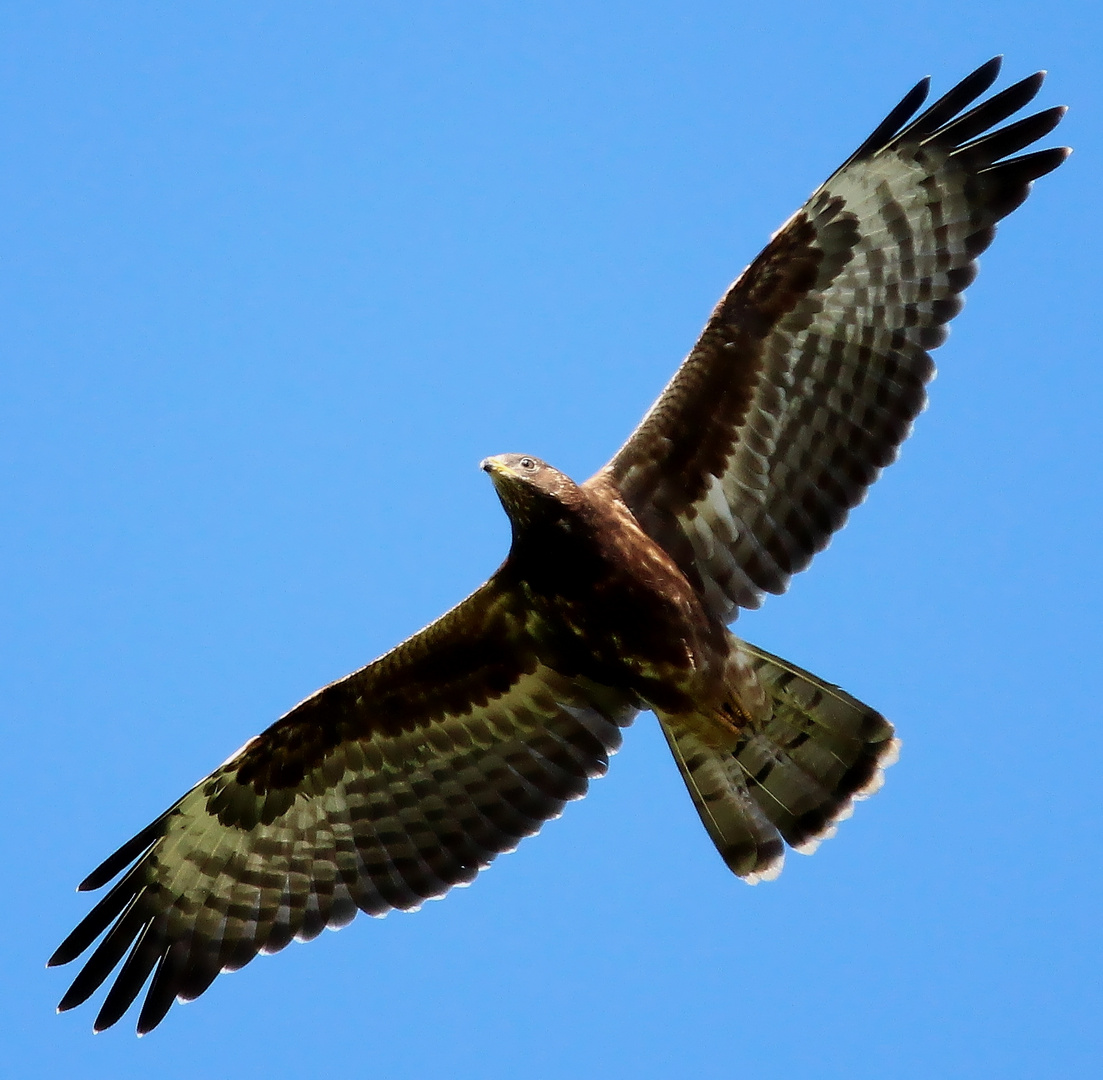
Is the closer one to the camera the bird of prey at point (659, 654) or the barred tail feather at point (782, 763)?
the bird of prey at point (659, 654)

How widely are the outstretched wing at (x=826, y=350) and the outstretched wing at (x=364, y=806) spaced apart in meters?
1.17

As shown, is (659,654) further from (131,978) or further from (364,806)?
(131,978)

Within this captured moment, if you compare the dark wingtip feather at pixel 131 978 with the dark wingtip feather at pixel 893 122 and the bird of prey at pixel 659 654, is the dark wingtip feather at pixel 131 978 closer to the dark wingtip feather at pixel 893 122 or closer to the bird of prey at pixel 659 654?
the bird of prey at pixel 659 654

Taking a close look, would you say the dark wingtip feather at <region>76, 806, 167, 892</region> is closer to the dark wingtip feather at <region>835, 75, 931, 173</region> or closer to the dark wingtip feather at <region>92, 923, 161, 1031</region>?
the dark wingtip feather at <region>92, 923, 161, 1031</region>

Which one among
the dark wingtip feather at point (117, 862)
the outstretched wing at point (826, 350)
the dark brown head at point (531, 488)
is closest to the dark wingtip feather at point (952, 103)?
the outstretched wing at point (826, 350)

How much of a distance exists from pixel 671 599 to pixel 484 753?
5.15 feet

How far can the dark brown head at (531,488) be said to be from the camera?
8.84 meters

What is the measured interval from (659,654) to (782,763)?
97cm

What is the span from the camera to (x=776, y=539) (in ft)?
31.1

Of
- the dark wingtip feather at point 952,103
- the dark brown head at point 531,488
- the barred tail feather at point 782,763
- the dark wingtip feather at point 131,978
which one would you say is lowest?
the barred tail feather at point 782,763

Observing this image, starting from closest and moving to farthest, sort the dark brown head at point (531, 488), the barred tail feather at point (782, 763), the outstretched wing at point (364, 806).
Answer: the dark brown head at point (531, 488)
the barred tail feather at point (782, 763)
the outstretched wing at point (364, 806)

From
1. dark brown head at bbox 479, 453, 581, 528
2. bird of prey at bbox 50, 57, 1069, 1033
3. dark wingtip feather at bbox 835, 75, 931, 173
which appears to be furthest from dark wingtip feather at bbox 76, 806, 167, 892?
dark wingtip feather at bbox 835, 75, 931, 173

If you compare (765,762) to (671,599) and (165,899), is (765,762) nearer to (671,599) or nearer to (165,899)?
(671,599)

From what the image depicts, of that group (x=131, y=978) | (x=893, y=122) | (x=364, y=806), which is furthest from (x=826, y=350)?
(x=131, y=978)
